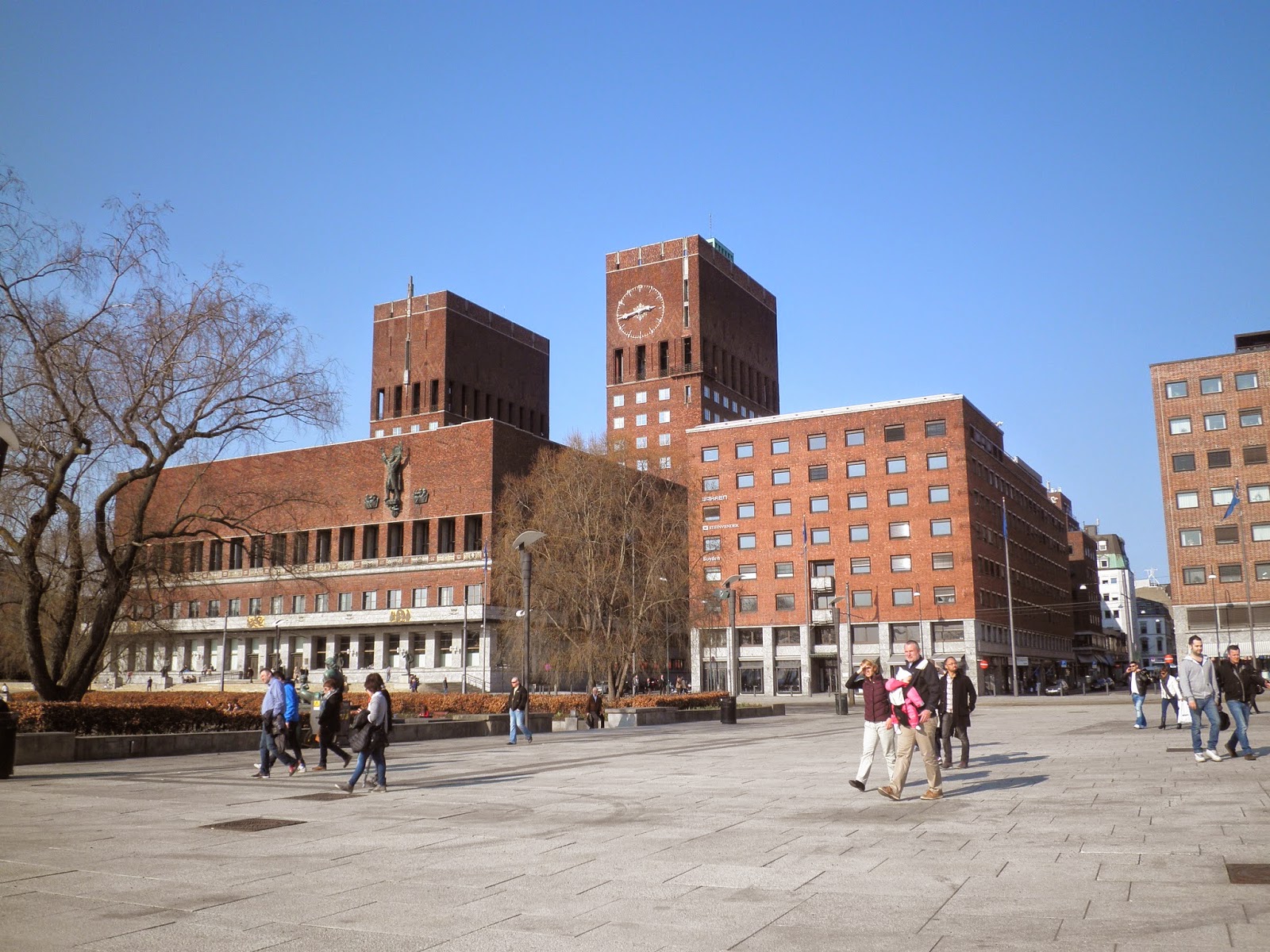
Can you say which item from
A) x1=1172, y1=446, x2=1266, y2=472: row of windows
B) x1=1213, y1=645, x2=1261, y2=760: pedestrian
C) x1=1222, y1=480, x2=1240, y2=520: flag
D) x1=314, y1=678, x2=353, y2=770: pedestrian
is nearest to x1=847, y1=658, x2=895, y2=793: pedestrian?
x1=1213, y1=645, x2=1261, y2=760: pedestrian

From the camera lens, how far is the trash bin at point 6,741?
663 inches

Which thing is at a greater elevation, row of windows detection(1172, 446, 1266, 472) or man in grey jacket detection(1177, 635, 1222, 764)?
row of windows detection(1172, 446, 1266, 472)

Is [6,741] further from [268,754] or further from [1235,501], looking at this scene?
[1235,501]

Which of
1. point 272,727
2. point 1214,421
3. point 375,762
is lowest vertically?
point 375,762

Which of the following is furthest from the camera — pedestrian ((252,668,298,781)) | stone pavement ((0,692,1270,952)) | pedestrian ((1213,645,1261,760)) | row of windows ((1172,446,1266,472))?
row of windows ((1172,446,1266,472))

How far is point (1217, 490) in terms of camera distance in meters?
81.8

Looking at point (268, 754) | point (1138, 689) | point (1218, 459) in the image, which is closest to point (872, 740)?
point (268, 754)

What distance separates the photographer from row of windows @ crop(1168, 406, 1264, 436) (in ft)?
266

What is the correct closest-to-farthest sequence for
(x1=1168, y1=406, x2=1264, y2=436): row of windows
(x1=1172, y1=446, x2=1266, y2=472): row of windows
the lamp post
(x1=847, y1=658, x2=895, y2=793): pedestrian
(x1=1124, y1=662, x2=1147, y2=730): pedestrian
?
(x1=847, y1=658, x2=895, y2=793): pedestrian < (x1=1124, y1=662, x2=1147, y2=730): pedestrian < the lamp post < (x1=1172, y1=446, x2=1266, y2=472): row of windows < (x1=1168, y1=406, x2=1264, y2=436): row of windows

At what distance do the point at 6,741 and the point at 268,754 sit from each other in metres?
3.91

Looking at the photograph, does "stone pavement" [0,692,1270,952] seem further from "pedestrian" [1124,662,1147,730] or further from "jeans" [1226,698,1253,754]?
"pedestrian" [1124,662,1147,730]

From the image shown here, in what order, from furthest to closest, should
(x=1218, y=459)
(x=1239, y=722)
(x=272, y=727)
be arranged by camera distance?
(x=1218, y=459) < (x=1239, y=722) < (x=272, y=727)

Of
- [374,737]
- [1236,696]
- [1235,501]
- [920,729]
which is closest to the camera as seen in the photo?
[920,729]

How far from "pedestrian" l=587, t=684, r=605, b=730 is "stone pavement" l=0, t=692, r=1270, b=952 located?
1948 cm
